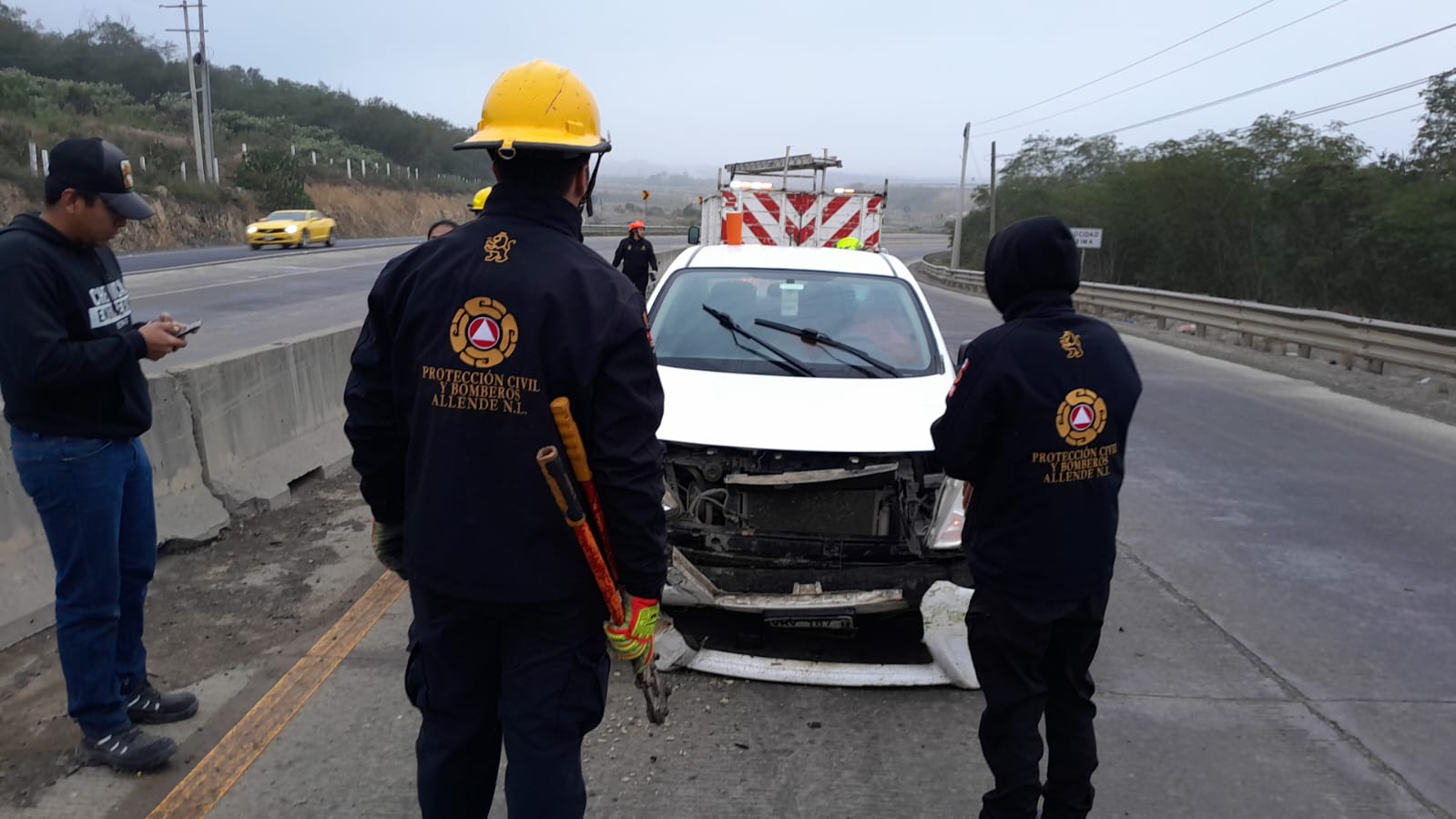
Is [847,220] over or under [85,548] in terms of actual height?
over

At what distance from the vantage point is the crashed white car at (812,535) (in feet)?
13.8

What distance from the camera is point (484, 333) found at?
225 cm

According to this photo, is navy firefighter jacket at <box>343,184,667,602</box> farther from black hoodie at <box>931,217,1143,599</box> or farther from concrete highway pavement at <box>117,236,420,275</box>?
concrete highway pavement at <box>117,236,420,275</box>

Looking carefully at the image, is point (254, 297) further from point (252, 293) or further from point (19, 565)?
point (19, 565)

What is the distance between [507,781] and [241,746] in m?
1.76

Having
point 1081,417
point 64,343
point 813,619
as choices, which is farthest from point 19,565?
point 1081,417

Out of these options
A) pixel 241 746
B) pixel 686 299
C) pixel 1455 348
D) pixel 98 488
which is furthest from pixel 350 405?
pixel 1455 348

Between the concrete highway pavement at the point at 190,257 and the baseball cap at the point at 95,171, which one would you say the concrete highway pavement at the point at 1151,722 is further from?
the concrete highway pavement at the point at 190,257

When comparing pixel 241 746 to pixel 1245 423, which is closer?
pixel 241 746

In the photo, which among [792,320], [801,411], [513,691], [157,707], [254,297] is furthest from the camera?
[254,297]

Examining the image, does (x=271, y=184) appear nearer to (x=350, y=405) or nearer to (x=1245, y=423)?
(x=1245, y=423)

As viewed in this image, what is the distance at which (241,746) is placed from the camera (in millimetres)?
3652

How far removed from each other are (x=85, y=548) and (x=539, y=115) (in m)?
2.21

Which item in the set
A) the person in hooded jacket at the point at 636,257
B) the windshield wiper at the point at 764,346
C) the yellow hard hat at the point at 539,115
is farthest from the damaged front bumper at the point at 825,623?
the person in hooded jacket at the point at 636,257
